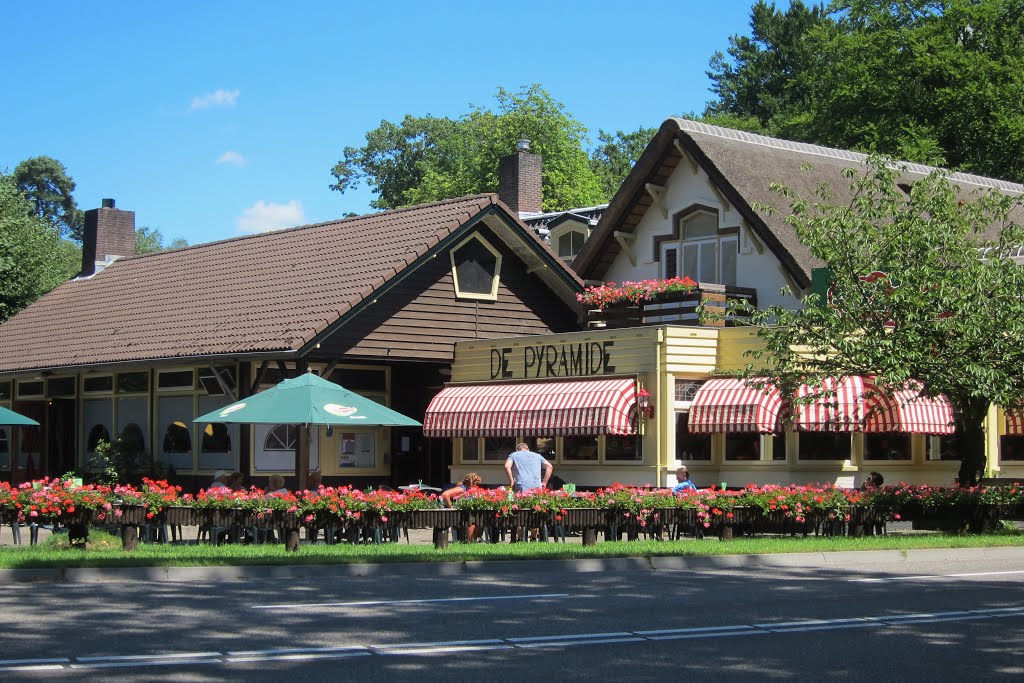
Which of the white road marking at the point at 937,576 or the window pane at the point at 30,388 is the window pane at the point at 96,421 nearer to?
the window pane at the point at 30,388

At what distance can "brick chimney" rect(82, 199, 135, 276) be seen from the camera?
42031mm

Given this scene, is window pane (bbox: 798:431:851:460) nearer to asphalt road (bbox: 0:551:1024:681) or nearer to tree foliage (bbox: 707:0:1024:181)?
asphalt road (bbox: 0:551:1024:681)

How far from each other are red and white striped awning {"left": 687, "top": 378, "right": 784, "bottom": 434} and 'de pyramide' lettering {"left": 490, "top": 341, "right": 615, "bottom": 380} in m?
1.94

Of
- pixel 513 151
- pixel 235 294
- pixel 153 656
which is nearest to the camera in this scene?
pixel 153 656

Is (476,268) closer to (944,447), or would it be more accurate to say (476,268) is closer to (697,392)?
(697,392)

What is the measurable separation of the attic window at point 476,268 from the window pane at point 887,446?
851cm

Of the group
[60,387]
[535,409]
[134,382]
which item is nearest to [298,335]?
[535,409]

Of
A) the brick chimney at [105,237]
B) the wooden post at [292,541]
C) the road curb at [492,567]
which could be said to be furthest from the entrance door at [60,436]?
the road curb at [492,567]

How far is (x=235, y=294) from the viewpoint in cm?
3100

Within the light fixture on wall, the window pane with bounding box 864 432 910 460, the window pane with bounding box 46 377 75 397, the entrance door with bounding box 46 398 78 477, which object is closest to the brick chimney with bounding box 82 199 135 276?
the window pane with bounding box 46 377 75 397

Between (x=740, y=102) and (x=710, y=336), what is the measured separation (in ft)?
196

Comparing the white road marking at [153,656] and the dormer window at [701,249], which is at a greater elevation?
the dormer window at [701,249]

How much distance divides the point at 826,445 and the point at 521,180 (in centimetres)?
2013

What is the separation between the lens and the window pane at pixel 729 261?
109 ft
